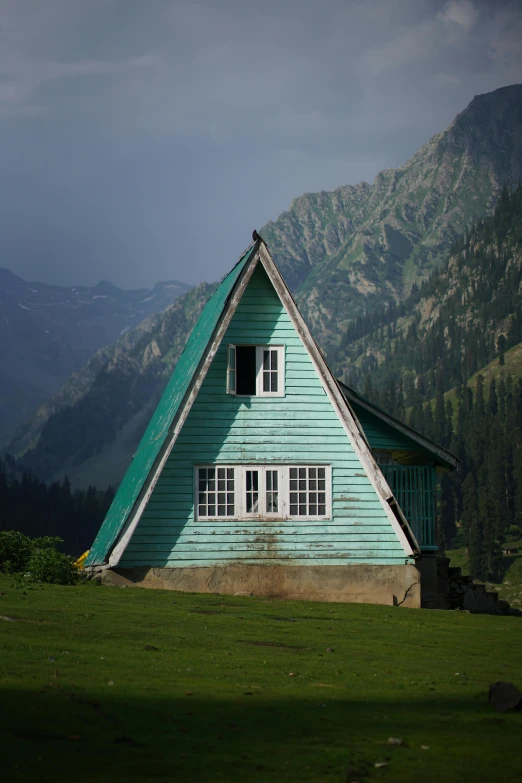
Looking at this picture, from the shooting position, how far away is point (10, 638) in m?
15.8

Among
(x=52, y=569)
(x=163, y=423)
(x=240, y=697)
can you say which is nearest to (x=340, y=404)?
(x=163, y=423)

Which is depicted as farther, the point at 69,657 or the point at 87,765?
the point at 69,657

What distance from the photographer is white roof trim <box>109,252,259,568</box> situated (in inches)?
1023

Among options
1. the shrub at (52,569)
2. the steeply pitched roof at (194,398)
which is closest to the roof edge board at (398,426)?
the steeply pitched roof at (194,398)

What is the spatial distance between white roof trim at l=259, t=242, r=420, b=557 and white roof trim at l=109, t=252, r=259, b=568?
0.76 metres

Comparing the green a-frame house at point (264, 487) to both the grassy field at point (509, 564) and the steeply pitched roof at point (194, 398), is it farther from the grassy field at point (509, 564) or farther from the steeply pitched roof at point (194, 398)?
the grassy field at point (509, 564)

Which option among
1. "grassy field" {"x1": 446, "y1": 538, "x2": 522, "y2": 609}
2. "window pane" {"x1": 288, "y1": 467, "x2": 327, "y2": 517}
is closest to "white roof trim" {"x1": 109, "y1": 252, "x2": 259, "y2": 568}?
"window pane" {"x1": 288, "y1": 467, "x2": 327, "y2": 517}

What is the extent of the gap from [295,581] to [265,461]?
331cm

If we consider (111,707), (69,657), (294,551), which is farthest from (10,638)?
(294,551)

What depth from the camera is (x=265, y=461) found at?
27.2m

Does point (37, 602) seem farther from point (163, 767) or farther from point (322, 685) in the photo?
point (163, 767)

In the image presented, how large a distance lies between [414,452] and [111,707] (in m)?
22.4

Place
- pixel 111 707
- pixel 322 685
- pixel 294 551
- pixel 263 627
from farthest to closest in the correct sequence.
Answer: pixel 294 551, pixel 263 627, pixel 322 685, pixel 111 707

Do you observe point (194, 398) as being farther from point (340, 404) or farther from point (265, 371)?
point (340, 404)
